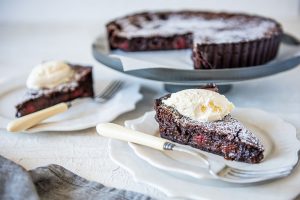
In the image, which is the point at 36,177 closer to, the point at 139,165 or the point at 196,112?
the point at 139,165

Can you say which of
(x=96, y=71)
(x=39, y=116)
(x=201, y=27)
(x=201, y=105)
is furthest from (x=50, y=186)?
(x=201, y=27)

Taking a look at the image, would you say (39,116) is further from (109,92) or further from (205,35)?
(205,35)

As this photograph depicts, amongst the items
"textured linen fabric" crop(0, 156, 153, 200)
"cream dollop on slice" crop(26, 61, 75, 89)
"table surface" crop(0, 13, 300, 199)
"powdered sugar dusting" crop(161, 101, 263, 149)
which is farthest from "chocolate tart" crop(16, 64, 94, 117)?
"powdered sugar dusting" crop(161, 101, 263, 149)

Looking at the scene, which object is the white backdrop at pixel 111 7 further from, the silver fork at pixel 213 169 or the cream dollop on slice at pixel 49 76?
the silver fork at pixel 213 169

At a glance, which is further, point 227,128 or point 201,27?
point 201,27

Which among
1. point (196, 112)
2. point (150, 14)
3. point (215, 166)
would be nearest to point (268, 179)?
point (215, 166)

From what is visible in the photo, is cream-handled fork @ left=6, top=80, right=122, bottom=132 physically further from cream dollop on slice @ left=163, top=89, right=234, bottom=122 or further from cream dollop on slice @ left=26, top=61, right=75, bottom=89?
cream dollop on slice @ left=163, top=89, right=234, bottom=122
